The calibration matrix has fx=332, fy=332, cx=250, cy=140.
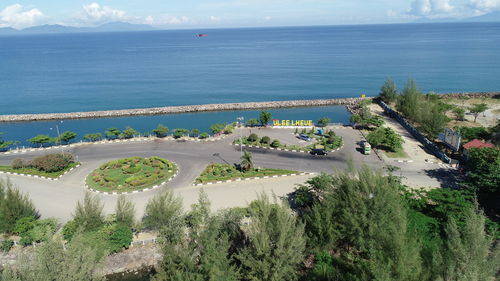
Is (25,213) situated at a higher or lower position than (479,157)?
lower

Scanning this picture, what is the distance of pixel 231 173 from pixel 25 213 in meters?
24.1

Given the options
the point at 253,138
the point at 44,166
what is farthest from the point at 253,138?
the point at 44,166

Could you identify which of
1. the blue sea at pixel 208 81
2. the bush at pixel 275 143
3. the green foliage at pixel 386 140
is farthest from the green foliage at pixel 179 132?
the green foliage at pixel 386 140

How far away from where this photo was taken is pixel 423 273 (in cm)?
2170

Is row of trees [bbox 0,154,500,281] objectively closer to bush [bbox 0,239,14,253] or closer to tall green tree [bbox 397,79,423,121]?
bush [bbox 0,239,14,253]

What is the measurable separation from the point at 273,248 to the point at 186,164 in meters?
29.4

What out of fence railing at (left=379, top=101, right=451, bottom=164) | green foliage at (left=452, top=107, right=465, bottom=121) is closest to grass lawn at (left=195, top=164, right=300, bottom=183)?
fence railing at (left=379, top=101, right=451, bottom=164)

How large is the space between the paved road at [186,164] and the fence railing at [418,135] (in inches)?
148

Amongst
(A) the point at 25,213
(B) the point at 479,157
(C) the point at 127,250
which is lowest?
(C) the point at 127,250

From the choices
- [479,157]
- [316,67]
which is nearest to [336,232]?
[479,157]

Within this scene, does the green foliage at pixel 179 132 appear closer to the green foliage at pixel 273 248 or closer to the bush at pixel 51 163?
the bush at pixel 51 163

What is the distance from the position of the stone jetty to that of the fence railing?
15897 mm

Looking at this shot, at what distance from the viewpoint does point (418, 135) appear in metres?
59.3

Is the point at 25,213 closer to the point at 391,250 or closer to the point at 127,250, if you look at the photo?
the point at 127,250
